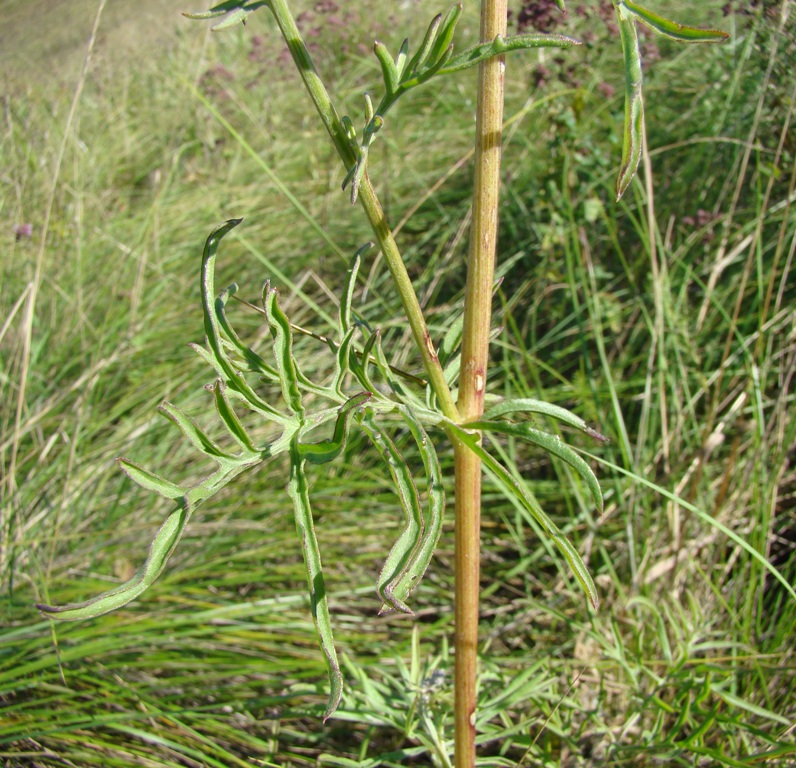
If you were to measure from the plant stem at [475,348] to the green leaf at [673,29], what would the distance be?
0.10 metres

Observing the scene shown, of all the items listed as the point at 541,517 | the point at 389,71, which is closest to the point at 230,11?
the point at 389,71

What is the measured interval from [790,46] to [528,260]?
30.7 inches

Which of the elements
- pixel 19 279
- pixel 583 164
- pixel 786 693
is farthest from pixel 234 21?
pixel 19 279

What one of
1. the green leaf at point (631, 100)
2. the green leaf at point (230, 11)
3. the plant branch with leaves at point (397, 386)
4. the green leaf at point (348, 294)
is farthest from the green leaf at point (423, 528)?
the green leaf at point (230, 11)

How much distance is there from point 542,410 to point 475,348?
83 mm

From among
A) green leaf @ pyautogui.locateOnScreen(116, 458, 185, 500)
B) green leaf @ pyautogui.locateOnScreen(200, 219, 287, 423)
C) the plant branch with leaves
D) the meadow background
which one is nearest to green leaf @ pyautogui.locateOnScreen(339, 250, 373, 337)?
the plant branch with leaves

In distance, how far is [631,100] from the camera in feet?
1.72

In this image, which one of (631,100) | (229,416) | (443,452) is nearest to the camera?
(631,100)

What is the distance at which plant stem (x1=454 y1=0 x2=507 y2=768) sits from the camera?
61cm

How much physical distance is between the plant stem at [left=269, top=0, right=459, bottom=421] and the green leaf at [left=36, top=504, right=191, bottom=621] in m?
0.25

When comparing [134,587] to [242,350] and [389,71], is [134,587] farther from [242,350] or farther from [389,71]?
[389,71]

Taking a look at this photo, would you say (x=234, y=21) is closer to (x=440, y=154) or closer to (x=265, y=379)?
(x=265, y=379)

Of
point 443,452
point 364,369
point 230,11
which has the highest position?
point 230,11

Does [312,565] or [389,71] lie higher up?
[389,71]
